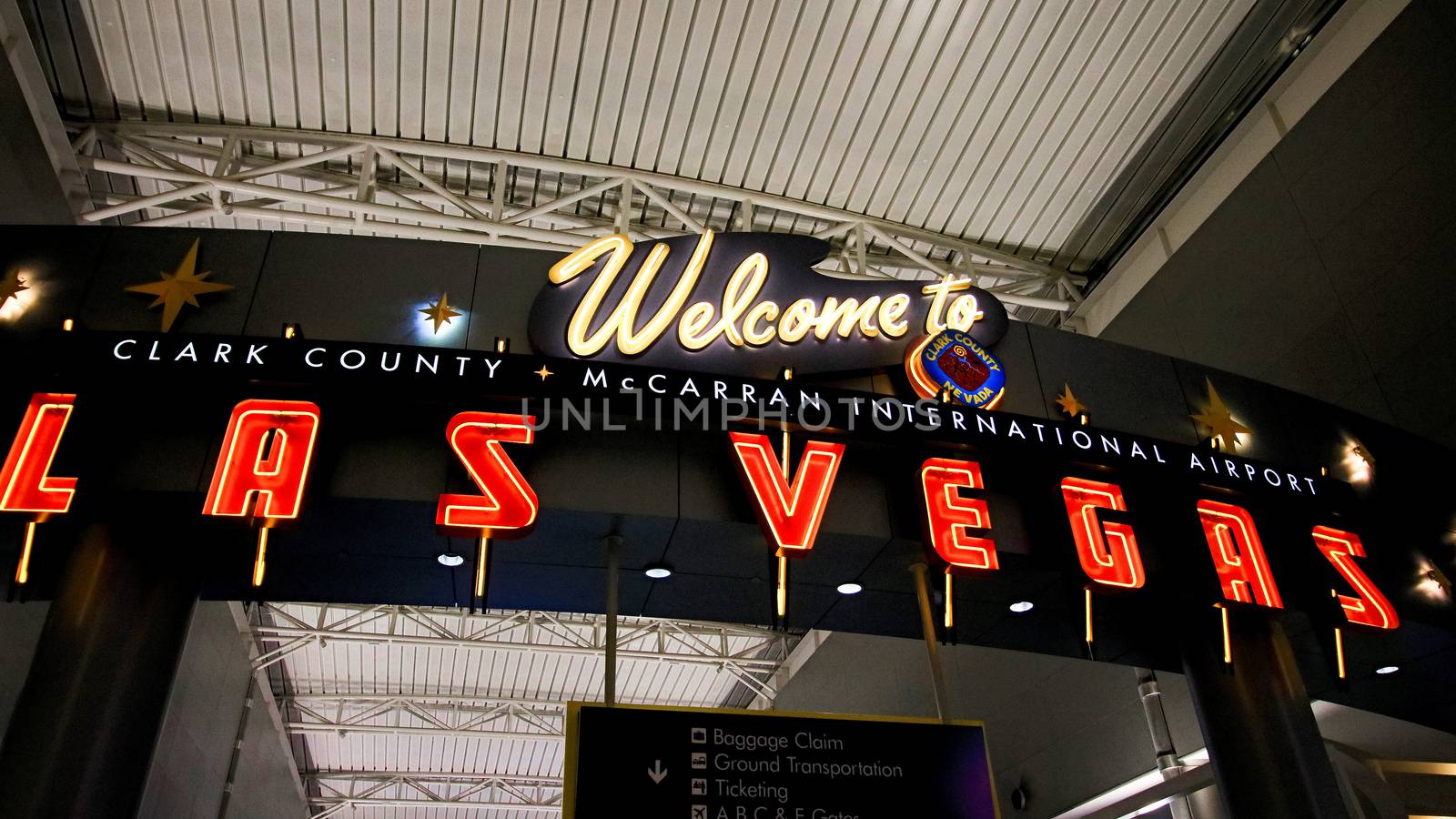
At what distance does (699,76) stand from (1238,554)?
8.10 m

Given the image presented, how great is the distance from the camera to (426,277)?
781 cm

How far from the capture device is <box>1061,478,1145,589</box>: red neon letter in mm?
7078

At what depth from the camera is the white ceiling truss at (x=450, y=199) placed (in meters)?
12.4

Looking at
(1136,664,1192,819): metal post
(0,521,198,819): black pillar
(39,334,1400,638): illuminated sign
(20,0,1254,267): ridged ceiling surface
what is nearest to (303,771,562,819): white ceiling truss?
(20,0,1254,267): ridged ceiling surface

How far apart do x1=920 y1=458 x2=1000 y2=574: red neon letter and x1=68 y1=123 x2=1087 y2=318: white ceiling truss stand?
22.1 ft

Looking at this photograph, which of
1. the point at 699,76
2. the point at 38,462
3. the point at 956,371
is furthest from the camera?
the point at 699,76

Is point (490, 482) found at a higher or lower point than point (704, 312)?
lower

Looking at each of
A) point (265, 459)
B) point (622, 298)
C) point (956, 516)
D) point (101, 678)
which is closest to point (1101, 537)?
point (956, 516)

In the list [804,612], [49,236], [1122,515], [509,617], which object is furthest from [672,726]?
[509,617]

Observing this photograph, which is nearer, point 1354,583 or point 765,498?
point 765,498

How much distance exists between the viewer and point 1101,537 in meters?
7.27

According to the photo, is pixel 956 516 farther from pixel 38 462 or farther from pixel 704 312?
pixel 38 462

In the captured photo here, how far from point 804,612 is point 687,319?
255 centimetres

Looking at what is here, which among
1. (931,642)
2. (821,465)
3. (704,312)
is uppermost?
(704,312)
